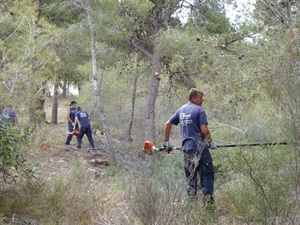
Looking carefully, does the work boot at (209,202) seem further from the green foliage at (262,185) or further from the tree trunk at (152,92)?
the tree trunk at (152,92)

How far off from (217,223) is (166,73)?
1106 centimetres

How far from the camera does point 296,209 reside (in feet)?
12.2

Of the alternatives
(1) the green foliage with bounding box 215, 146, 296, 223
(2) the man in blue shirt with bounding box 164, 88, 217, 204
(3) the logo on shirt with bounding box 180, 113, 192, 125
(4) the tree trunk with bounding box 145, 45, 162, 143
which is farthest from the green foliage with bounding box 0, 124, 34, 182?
(4) the tree trunk with bounding box 145, 45, 162, 143

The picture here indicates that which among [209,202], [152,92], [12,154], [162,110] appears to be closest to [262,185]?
[209,202]

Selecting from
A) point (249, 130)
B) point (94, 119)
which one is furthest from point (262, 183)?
point (94, 119)

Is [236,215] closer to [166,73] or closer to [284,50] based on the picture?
[284,50]

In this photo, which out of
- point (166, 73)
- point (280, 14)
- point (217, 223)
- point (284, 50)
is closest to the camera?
point (217, 223)

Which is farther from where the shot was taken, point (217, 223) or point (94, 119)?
point (94, 119)

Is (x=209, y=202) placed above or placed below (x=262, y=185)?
below

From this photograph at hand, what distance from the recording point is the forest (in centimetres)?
383

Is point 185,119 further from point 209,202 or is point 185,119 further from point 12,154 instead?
point 12,154

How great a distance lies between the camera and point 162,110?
1941cm

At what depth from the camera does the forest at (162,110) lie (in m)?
3.83

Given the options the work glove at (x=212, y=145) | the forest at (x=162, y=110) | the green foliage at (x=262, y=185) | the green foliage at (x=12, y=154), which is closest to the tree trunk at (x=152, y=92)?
the forest at (x=162, y=110)
